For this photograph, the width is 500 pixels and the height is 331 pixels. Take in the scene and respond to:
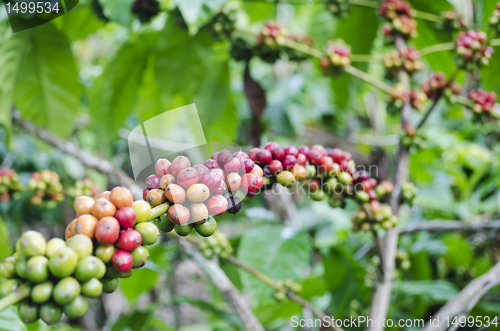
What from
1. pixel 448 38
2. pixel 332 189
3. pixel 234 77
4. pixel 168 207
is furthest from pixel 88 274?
pixel 234 77

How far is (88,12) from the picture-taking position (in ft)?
4.57

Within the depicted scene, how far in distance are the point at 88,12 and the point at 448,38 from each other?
131 centimetres

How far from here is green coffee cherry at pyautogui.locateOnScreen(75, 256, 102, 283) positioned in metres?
0.31

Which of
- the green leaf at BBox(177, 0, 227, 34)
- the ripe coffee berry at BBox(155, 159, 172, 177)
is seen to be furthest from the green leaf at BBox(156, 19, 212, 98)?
the ripe coffee berry at BBox(155, 159, 172, 177)

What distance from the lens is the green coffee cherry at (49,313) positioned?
1.01 feet

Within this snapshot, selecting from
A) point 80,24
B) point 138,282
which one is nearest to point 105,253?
point 138,282

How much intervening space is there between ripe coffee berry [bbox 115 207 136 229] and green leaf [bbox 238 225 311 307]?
74cm

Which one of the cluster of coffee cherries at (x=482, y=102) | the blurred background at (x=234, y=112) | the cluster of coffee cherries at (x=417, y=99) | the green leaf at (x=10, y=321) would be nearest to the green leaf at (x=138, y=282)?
the blurred background at (x=234, y=112)

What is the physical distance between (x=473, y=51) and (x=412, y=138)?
244 mm

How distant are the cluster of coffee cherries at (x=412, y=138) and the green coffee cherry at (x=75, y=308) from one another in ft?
2.70

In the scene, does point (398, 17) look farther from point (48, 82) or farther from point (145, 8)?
point (48, 82)

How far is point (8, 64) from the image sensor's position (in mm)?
1084

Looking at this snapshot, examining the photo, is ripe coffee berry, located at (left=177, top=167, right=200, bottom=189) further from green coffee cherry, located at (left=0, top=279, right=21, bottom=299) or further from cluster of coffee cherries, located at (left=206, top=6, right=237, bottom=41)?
cluster of coffee cherries, located at (left=206, top=6, right=237, bottom=41)

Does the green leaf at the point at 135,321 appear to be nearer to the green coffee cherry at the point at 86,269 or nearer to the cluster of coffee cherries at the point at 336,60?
the cluster of coffee cherries at the point at 336,60
